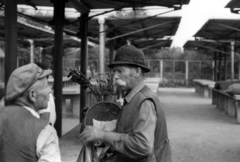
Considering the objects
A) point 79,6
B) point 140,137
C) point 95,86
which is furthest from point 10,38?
point 79,6

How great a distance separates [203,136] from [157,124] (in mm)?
6527

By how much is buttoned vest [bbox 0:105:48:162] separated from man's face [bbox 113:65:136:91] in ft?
2.17

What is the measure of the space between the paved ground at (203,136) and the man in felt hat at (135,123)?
4126 mm

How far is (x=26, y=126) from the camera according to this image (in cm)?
192

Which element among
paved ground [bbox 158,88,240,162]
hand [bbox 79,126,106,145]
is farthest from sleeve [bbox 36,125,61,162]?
paved ground [bbox 158,88,240,162]

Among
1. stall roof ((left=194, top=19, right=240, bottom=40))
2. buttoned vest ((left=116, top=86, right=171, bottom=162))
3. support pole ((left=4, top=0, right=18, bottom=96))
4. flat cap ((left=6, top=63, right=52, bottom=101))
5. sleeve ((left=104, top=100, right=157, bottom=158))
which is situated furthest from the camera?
stall roof ((left=194, top=19, right=240, bottom=40))

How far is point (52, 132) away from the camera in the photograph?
1921 mm

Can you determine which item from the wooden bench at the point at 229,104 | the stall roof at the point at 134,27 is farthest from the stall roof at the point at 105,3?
the wooden bench at the point at 229,104

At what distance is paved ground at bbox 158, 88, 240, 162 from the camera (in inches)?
260

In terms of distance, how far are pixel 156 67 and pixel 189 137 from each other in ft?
75.9

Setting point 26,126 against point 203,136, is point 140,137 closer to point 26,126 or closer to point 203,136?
point 26,126

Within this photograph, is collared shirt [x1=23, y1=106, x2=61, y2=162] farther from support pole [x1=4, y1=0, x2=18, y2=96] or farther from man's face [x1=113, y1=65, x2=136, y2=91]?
support pole [x1=4, y1=0, x2=18, y2=96]

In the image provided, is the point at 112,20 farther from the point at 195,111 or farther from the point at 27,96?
the point at 27,96

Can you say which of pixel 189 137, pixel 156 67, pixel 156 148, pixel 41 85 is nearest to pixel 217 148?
pixel 189 137
